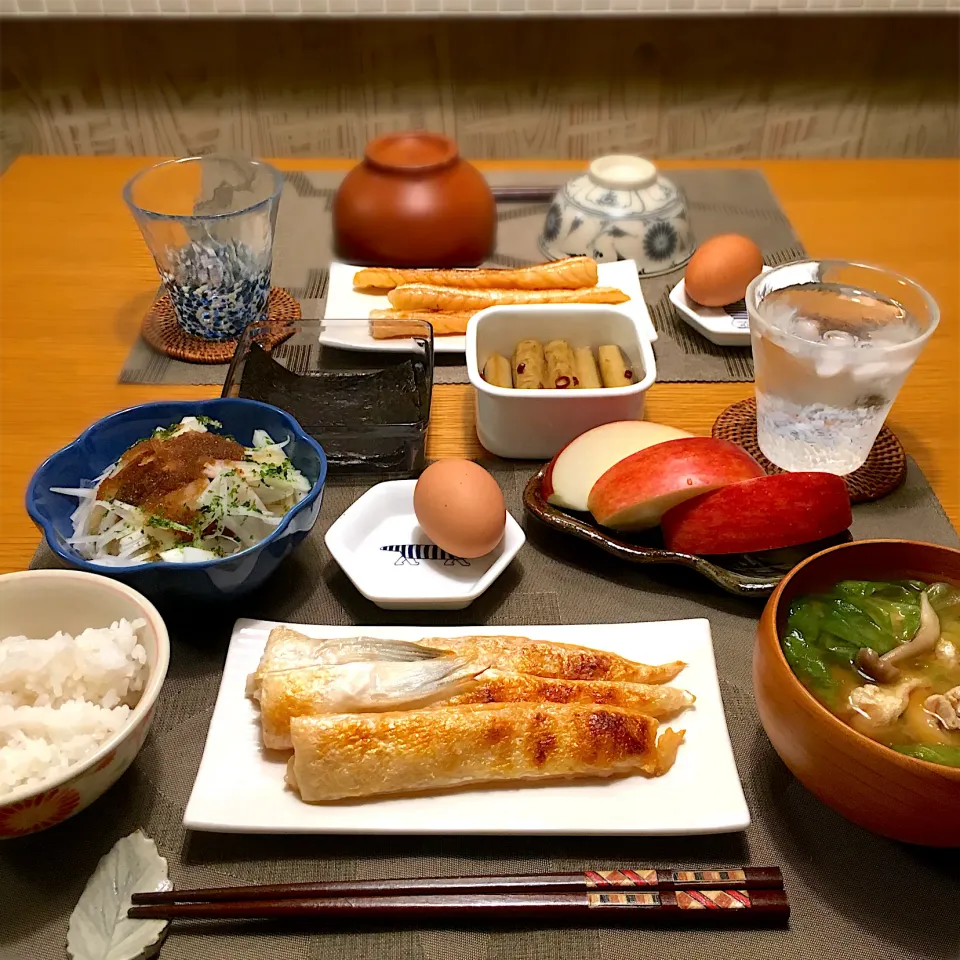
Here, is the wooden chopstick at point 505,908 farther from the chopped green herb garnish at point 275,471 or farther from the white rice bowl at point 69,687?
the chopped green herb garnish at point 275,471

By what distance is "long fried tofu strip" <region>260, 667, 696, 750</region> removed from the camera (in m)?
0.70

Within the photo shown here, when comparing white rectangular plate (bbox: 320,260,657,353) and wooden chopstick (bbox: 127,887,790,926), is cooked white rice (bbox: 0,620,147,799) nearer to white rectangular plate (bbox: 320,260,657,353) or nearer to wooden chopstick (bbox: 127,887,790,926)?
wooden chopstick (bbox: 127,887,790,926)

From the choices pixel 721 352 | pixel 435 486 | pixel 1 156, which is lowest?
pixel 1 156

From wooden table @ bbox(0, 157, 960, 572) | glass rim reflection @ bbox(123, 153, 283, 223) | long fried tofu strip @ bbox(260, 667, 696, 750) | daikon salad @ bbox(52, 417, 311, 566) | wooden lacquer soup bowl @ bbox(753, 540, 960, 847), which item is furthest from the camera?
glass rim reflection @ bbox(123, 153, 283, 223)

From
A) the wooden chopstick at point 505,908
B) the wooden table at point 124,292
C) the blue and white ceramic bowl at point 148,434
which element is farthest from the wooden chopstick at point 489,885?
the wooden table at point 124,292

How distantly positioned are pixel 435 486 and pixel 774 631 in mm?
387

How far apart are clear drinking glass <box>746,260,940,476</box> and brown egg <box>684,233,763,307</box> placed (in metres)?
0.23

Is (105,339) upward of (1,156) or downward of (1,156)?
upward

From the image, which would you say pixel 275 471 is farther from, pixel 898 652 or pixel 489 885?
pixel 898 652

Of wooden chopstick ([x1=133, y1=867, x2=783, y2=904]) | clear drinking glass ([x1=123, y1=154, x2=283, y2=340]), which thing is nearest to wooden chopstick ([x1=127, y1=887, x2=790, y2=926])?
wooden chopstick ([x1=133, y1=867, x2=783, y2=904])

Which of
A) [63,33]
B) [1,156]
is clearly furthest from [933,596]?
[1,156]

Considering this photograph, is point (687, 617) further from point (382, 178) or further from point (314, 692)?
point (382, 178)

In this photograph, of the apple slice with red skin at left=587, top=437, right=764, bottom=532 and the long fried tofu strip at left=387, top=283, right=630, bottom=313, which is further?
the long fried tofu strip at left=387, top=283, right=630, bottom=313

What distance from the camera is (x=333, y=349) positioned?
128 centimetres
